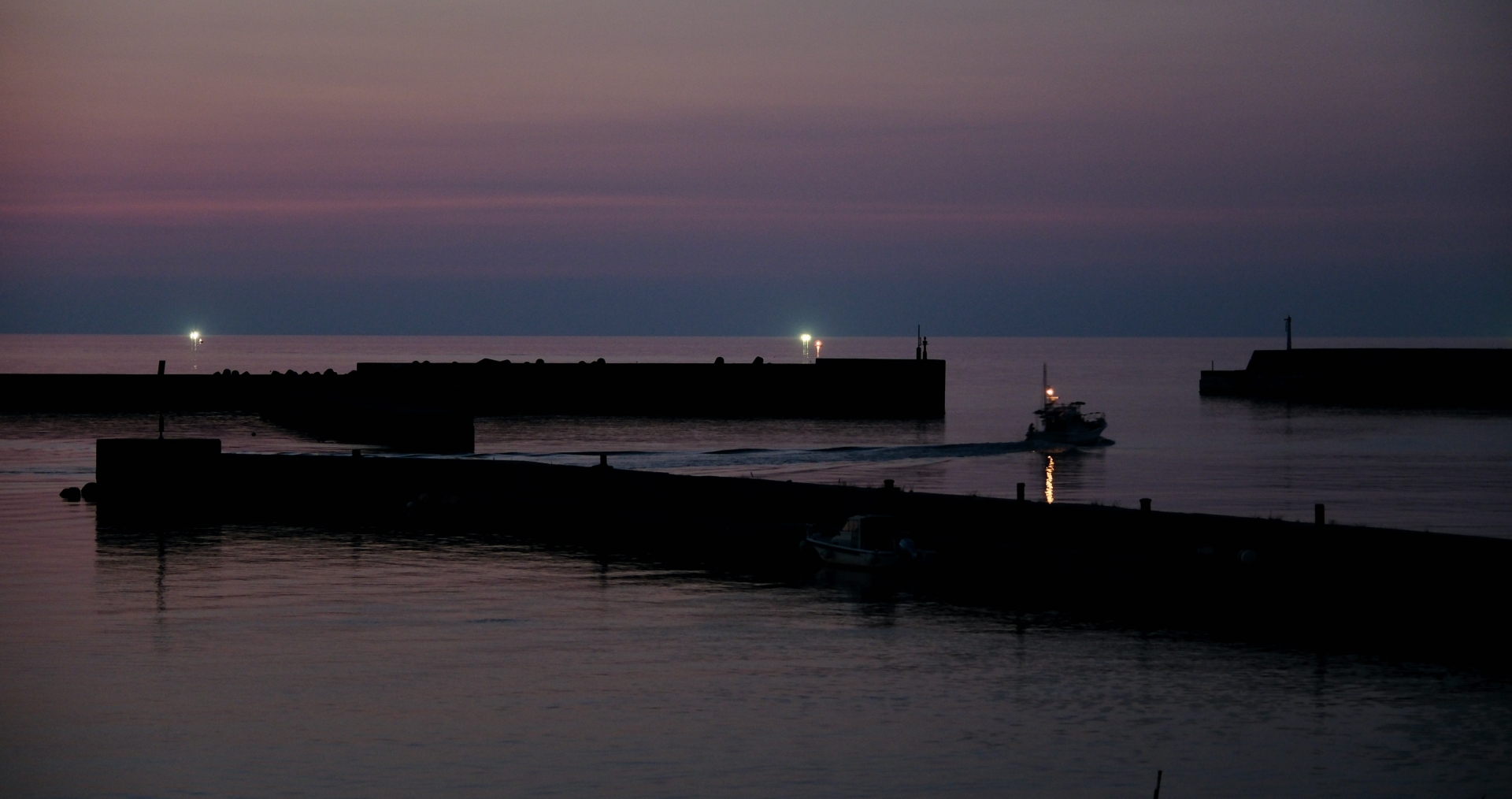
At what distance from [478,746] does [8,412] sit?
90.8 meters

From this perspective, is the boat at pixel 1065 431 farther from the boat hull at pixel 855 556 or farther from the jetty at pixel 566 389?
the boat hull at pixel 855 556

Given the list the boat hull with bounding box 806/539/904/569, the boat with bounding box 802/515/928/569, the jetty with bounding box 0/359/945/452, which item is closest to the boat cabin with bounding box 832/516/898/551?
the boat with bounding box 802/515/928/569

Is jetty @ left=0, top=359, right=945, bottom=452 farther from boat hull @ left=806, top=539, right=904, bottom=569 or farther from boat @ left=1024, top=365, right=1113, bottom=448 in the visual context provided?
boat hull @ left=806, top=539, right=904, bottom=569

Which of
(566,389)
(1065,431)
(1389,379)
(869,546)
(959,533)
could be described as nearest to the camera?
(869,546)

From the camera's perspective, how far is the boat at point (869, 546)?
3206cm

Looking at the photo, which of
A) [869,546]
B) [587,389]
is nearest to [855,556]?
[869,546]

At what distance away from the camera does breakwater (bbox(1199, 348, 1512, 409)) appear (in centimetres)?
13662

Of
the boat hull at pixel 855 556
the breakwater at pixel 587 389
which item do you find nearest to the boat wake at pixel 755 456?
the breakwater at pixel 587 389

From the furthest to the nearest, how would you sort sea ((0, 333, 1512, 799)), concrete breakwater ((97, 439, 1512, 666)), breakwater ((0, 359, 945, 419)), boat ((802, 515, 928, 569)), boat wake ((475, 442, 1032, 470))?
breakwater ((0, 359, 945, 419)) → boat wake ((475, 442, 1032, 470)) → boat ((802, 515, 928, 569)) → concrete breakwater ((97, 439, 1512, 666)) → sea ((0, 333, 1512, 799))

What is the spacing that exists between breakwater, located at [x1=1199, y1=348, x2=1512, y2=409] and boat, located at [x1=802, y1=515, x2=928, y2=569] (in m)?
116

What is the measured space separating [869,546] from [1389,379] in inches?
4670

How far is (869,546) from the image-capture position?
3238cm

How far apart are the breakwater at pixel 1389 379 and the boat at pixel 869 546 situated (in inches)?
4585

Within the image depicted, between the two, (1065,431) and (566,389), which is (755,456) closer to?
(1065,431)
